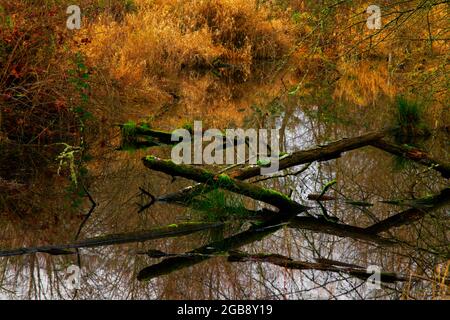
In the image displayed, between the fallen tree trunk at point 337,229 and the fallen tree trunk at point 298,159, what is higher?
the fallen tree trunk at point 298,159

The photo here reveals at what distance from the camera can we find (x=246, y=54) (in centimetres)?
1780

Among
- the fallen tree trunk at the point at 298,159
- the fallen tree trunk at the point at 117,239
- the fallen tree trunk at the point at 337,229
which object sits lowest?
the fallen tree trunk at the point at 117,239

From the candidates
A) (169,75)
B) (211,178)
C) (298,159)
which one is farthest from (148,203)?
(169,75)

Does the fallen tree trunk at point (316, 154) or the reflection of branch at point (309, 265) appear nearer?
the reflection of branch at point (309, 265)

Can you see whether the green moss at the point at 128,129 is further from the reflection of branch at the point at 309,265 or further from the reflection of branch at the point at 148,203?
the reflection of branch at the point at 309,265

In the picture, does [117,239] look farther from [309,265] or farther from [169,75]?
[169,75]

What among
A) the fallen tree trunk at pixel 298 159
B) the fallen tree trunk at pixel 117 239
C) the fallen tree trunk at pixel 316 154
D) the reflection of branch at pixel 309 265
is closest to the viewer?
the reflection of branch at pixel 309 265

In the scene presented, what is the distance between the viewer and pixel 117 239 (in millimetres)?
5203

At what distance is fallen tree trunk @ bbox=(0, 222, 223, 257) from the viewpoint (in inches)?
198

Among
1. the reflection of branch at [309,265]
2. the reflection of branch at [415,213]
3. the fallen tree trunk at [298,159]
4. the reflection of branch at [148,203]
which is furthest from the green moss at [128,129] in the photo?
the reflection of branch at [309,265]

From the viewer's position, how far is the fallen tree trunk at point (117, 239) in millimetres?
5035

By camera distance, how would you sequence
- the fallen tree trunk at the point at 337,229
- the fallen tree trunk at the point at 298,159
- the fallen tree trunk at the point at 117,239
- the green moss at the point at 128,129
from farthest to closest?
1. the green moss at the point at 128,129
2. the fallen tree trunk at the point at 298,159
3. the fallen tree trunk at the point at 337,229
4. the fallen tree trunk at the point at 117,239

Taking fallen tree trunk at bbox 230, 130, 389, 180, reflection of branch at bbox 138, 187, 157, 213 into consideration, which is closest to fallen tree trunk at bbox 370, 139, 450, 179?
fallen tree trunk at bbox 230, 130, 389, 180

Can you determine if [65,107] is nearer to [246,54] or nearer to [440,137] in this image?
[440,137]
